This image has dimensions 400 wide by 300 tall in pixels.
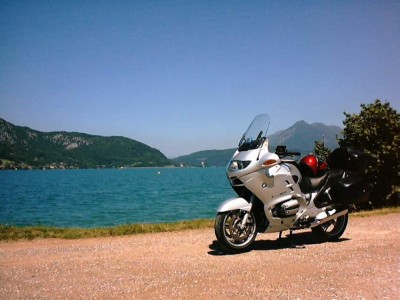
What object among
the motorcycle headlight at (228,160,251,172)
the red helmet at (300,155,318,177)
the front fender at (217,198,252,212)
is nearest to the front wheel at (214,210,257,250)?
the front fender at (217,198,252,212)

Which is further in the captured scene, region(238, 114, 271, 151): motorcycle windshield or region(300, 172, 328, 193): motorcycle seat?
region(300, 172, 328, 193): motorcycle seat

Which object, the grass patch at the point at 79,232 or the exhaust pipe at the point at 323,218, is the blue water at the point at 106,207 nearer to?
Answer: the grass patch at the point at 79,232

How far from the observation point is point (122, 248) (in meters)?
8.34

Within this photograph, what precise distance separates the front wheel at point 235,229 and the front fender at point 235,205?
0.12 meters

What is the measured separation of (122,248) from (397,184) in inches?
552

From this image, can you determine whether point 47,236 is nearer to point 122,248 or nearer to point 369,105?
point 122,248

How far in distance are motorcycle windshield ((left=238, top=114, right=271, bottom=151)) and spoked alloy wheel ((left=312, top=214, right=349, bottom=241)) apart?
8.56ft

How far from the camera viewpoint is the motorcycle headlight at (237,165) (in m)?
7.31

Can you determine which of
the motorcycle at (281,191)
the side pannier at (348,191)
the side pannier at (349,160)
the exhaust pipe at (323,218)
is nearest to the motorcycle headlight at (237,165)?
the motorcycle at (281,191)

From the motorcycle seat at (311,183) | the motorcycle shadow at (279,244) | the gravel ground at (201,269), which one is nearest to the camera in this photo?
the gravel ground at (201,269)

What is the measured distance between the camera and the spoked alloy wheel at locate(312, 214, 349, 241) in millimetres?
8328

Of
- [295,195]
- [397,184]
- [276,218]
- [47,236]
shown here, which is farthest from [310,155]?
[397,184]

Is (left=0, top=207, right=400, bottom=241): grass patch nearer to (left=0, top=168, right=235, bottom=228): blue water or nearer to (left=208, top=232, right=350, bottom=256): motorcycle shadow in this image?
(left=208, top=232, right=350, bottom=256): motorcycle shadow

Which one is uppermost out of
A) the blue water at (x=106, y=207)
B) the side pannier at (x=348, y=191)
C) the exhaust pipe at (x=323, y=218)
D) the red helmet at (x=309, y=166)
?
the red helmet at (x=309, y=166)
